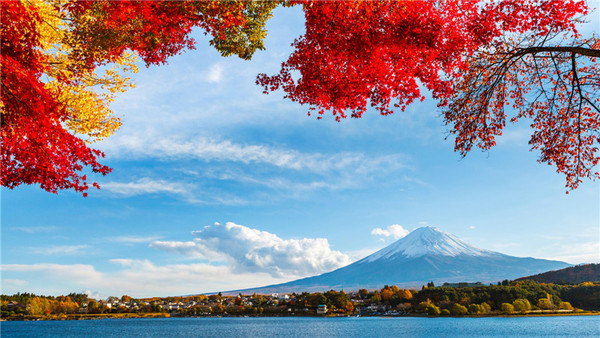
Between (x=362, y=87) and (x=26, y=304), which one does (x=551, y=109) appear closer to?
(x=362, y=87)

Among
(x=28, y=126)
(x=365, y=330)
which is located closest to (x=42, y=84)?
(x=28, y=126)

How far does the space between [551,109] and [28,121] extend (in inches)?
453

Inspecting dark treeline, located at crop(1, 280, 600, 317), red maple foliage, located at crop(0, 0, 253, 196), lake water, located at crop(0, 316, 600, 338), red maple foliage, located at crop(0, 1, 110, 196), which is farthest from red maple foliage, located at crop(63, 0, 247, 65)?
dark treeline, located at crop(1, 280, 600, 317)

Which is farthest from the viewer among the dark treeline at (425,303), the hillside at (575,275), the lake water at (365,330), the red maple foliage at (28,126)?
the hillside at (575,275)

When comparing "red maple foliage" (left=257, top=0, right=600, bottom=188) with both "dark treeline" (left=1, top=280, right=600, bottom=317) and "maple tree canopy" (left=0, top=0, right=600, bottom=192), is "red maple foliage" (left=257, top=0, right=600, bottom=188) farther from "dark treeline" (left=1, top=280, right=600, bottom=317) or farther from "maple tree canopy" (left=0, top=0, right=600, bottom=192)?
"dark treeline" (left=1, top=280, right=600, bottom=317)

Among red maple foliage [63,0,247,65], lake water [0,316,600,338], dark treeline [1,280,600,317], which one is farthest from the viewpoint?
dark treeline [1,280,600,317]

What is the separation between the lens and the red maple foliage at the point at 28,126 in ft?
24.5

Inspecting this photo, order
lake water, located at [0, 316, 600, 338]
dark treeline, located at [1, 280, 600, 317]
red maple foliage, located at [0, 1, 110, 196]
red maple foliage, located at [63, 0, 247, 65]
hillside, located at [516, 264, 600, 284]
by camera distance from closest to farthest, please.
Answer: red maple foliage, located at [0, 1, 110, 196], red maple foliage, located at [63, 0, 247, 65], lake water, located at [0, 316, 600, 338], dark treeline, located at [1, 280, 600, 317], hillside, located at [516, 264, 600, 284]

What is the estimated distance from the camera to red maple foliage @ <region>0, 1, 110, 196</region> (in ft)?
24.5

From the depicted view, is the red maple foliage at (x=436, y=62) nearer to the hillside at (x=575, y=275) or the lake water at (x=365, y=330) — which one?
the lake water at (x=365, y=330)

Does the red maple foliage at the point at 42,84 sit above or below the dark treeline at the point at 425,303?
above

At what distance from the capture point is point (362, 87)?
9.51 m

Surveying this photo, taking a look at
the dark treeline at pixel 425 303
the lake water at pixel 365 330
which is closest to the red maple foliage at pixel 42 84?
the lake water at pixel 365 330

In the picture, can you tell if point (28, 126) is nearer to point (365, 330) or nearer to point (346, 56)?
point (346, 56)
